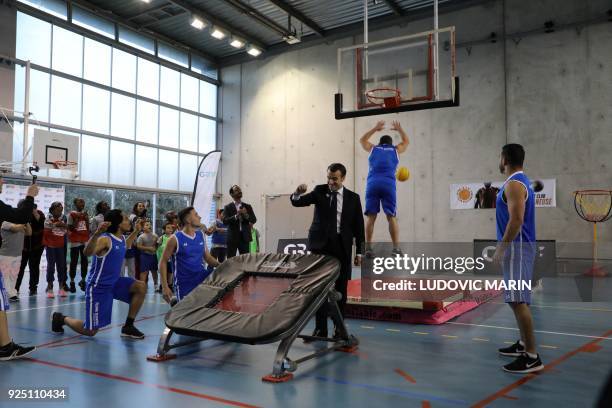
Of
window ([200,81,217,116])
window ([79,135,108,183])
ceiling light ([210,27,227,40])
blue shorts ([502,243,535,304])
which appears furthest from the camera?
window ([200,81,217,116])

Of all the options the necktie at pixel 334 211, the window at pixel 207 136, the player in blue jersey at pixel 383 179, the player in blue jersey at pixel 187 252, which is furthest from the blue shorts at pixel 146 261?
the window at pixel 207 136

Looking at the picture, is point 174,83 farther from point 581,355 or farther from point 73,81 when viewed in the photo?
point 581,355

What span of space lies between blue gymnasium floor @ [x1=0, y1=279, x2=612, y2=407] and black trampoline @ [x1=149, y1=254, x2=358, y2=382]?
0.78 feet

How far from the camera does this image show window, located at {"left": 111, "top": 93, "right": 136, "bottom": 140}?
1520 cm

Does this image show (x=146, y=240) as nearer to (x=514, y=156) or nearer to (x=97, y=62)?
(x=514, y=156)

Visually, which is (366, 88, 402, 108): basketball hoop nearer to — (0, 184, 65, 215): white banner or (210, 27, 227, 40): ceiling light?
(210, 27, 227, 40): ceiling light

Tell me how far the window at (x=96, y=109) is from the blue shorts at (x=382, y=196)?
10593 millimetres

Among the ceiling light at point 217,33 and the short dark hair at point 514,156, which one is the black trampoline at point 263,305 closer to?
the short dark hair at point 514,156

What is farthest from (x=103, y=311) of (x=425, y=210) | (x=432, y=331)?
(x=425, y=210)

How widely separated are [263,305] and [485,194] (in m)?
10.9

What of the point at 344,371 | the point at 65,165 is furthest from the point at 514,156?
the point at 65,165

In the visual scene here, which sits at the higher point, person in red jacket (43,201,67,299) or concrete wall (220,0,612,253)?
concrete wall (220,0,612,253)

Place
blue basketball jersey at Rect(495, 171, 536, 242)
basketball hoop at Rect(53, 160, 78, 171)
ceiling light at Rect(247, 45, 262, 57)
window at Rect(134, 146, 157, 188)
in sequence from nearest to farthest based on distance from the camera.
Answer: blue basketball jersey at Rect(495, 171, 536, 242)
basketball hoop at Rect(53, 160, 78, 171)
window at Rect(134, 146, 157, 188)
ceiling light at Rect(247, 45, 262, 57)

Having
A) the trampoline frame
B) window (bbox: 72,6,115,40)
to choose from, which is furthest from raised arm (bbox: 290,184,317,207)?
window (bbox: 72,6,115,40)
